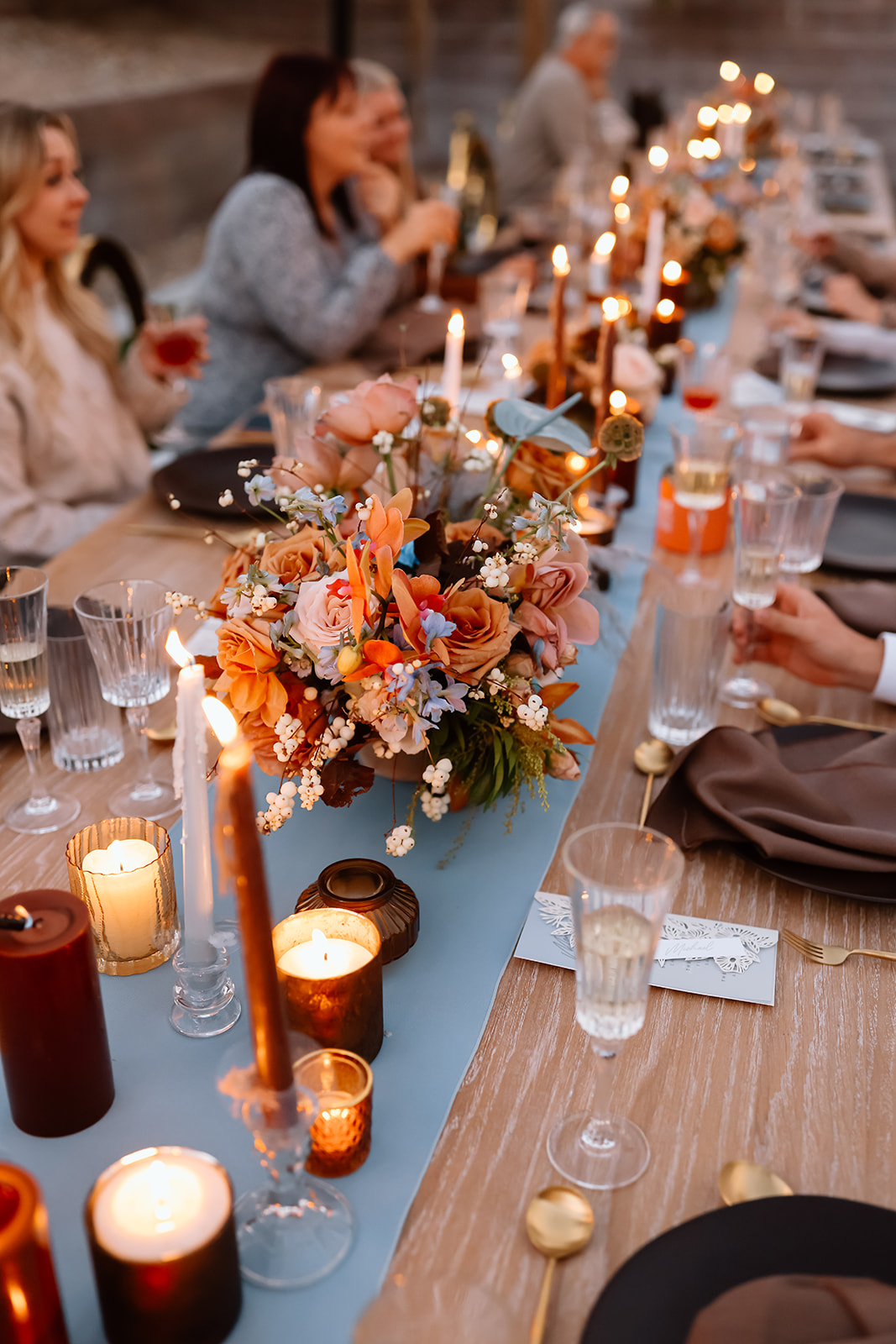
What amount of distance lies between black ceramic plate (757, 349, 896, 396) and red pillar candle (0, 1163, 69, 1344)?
7.60 feet

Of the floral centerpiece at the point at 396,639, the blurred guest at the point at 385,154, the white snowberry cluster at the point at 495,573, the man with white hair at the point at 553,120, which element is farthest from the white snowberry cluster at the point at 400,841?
the man with white hair at the point at 553,120

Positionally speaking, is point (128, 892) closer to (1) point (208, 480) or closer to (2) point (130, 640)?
(2) point (130, 640)

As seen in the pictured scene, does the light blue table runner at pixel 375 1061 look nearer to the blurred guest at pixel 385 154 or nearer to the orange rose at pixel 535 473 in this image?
the orange rose at pixel 535 473

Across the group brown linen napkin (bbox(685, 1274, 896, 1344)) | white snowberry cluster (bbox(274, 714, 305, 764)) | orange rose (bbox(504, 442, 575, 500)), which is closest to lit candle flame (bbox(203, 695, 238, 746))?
white snowberry cluster (bbox(274, 714, 305, 764))

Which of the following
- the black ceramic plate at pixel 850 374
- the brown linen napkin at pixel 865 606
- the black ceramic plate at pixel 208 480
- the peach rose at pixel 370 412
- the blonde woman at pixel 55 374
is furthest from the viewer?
the black ceramic plate at pixel 850 374

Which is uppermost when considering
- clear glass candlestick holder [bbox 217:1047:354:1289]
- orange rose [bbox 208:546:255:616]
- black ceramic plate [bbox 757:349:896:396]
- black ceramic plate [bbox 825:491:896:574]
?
orange rose [bbox 208:546:255:616]

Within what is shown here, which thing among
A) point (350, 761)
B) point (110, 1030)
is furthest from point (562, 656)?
point (110, 1030)

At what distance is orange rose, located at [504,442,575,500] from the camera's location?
1.24 metres

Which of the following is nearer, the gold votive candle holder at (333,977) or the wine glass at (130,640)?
the gold votive candle holder at (333,977)

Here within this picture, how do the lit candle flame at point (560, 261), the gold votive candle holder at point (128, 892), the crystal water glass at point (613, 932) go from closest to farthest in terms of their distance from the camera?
the crystal water glass at point (613, 932), the gold votive candle holder at point (128, 892), the lit candle flame at point (560, 261)

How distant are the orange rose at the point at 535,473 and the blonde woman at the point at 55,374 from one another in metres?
0.92

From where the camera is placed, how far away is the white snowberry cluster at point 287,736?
93 centimetres

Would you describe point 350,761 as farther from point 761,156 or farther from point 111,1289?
point 761,156

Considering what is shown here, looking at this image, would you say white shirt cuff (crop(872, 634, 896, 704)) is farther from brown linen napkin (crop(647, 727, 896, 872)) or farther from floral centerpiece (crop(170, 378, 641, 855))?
floral centerpiece (crop(170, 378, 641, 855))
